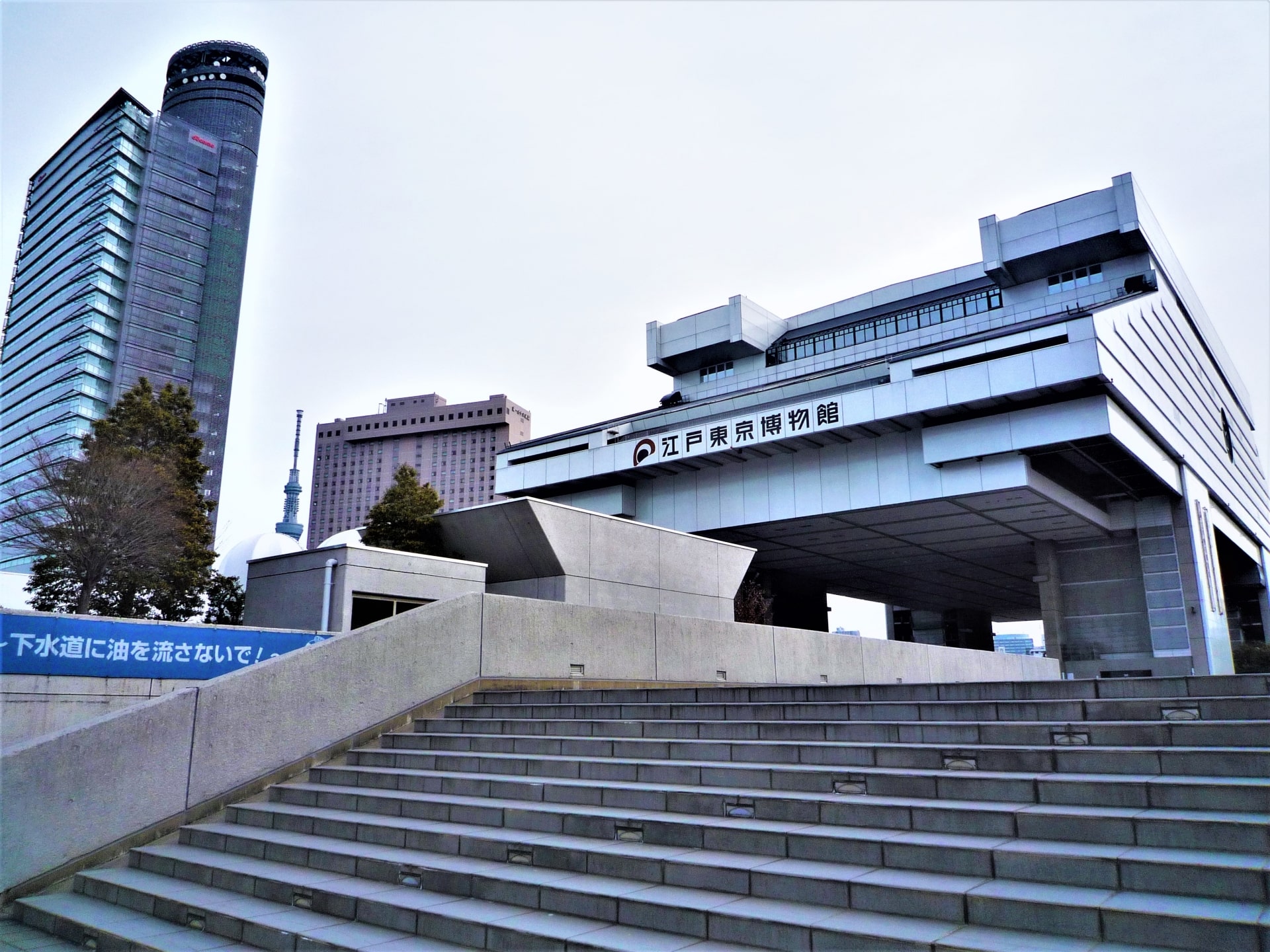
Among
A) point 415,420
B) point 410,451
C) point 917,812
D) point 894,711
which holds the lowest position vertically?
point 917,812

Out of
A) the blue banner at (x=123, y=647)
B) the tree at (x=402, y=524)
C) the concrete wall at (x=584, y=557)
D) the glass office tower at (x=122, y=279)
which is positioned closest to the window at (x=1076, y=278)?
the concrete wall at (x=584, y=557)

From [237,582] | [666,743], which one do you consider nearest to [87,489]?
[237,582]

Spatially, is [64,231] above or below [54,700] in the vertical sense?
above

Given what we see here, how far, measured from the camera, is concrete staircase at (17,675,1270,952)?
4371 mm

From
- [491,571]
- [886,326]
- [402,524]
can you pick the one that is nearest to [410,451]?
[886,326]

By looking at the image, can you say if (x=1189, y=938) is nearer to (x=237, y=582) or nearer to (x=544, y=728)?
(x=544, y=728)

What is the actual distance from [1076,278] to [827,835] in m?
38.7

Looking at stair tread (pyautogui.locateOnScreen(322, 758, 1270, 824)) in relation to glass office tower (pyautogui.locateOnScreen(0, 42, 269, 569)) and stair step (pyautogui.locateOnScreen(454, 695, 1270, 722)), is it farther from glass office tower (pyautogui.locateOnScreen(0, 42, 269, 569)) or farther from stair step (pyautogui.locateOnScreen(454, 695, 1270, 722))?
glass office tower (pyautogui.locateOnScreen(0, 42, 269, 569))

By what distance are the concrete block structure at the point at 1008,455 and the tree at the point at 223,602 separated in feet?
46.5

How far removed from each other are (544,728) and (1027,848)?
5.24 meters

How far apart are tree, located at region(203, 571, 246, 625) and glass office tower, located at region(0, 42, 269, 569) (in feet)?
259

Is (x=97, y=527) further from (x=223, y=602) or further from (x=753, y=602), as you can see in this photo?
(x=753, y=602)

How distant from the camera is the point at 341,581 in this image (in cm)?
1588

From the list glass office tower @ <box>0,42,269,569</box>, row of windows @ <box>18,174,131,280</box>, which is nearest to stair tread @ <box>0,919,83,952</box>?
glass office tower @ <box>0,42,269,569</box>
